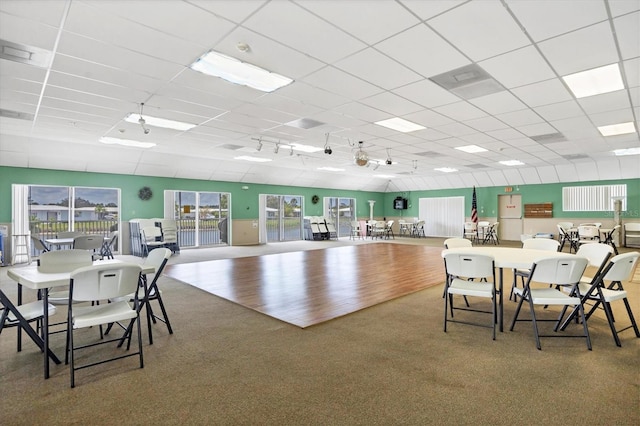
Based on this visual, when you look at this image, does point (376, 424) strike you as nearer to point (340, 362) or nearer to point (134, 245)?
point (340, 362)

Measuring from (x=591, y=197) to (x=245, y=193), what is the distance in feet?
47.5

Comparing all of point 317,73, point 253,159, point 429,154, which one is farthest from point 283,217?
point 317,73

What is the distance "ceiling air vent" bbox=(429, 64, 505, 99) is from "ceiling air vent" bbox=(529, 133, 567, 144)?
4.09m

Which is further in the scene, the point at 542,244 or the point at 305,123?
the point at 305,123

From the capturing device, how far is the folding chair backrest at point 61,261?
3.27m

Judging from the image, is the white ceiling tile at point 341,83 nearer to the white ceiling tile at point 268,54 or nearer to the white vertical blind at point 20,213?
the white ceiling tile at point 268,54

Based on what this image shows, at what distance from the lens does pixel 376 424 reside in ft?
6.82

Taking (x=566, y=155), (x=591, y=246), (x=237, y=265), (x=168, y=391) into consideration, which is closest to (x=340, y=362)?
(x=168, y=391)

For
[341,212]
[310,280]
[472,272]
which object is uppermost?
[341,212]

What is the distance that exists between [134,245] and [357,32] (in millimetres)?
10472

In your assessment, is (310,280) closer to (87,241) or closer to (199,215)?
(87,241)

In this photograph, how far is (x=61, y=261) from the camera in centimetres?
342

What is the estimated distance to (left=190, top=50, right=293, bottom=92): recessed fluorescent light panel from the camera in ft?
13.2

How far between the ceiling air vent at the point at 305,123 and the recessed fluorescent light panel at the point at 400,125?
4.22ft
